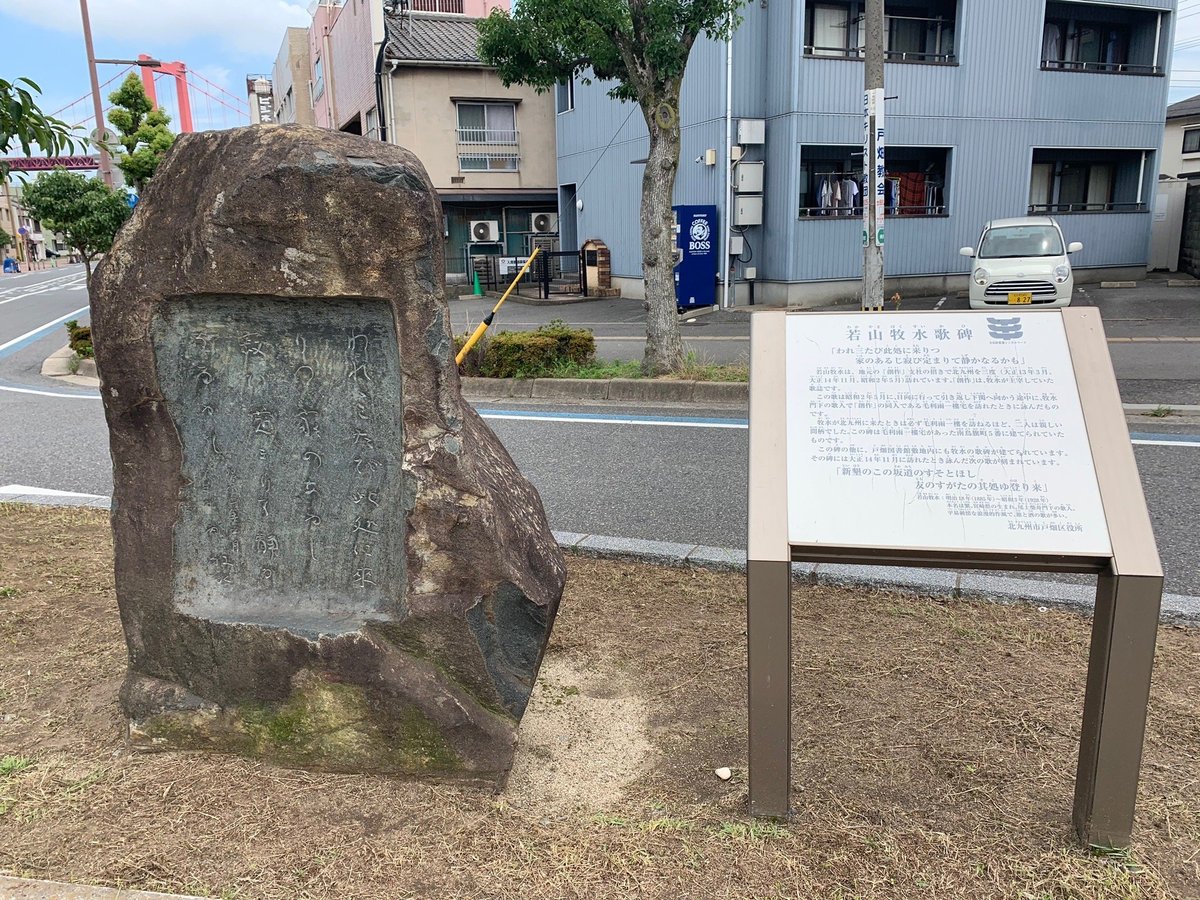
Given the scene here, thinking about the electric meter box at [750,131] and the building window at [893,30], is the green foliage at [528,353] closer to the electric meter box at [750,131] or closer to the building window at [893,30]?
the electric meter box at [750,131]

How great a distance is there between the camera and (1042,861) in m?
2.41

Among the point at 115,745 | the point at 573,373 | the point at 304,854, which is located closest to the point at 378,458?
the point at 304,854

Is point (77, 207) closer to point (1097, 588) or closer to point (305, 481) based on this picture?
point (305, 481)

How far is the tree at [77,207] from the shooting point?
1784cm

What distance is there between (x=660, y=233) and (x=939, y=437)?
7.37 metres

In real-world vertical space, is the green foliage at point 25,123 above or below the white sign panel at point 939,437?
above

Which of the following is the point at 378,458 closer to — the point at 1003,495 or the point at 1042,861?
the point at 1003,495

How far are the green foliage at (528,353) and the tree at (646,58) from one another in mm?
891

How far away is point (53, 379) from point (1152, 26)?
2252 cm

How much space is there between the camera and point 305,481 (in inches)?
113

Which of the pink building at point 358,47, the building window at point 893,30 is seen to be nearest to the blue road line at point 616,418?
the building window at point 893,30

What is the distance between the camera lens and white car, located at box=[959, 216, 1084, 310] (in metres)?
13.6

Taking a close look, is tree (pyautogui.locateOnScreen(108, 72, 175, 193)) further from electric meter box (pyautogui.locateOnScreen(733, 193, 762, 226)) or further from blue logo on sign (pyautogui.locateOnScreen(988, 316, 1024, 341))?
blue logo on sign (pyautogui.locateOnScreen(988, 316, 1024, 341))

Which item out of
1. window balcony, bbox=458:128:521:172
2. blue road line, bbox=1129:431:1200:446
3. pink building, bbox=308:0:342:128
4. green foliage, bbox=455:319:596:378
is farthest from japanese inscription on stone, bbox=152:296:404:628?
pink building, bbox=308:0:342:128
